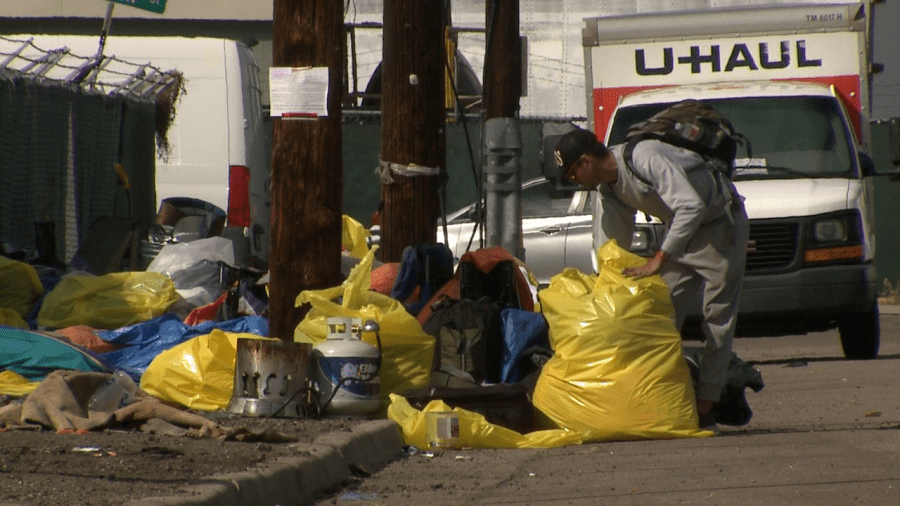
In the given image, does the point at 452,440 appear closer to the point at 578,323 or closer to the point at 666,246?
the point at 578,323

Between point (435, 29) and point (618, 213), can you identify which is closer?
point (618, 213)

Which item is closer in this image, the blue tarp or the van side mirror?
the blue tarp

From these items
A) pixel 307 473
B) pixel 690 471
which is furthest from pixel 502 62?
pixel 307 473

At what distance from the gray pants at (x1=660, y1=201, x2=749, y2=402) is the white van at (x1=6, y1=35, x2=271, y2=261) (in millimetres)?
4909

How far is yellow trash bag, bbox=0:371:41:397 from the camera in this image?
23.3ft

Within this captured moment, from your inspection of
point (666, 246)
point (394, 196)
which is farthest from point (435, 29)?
point (666, 246)

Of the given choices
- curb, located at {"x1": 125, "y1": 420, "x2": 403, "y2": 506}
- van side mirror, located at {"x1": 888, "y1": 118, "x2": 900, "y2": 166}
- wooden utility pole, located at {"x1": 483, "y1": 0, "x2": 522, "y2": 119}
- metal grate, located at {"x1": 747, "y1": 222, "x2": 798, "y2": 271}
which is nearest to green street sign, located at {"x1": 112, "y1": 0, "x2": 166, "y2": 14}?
wooden utility pole, located at {"x1": 483, "y1": 0, "x2": 522, "y2": 119}

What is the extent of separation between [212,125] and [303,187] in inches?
172

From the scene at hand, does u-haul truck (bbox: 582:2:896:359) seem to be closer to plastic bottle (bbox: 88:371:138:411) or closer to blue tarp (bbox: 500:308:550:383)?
blue tarp (bbox: 500:308:550:383)

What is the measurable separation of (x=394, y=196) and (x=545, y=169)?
1.90 metres

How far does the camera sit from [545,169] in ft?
36.1

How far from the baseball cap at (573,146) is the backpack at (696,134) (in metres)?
0.25

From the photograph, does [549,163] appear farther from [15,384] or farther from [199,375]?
[15,384]

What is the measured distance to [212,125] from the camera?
11.8 metres
